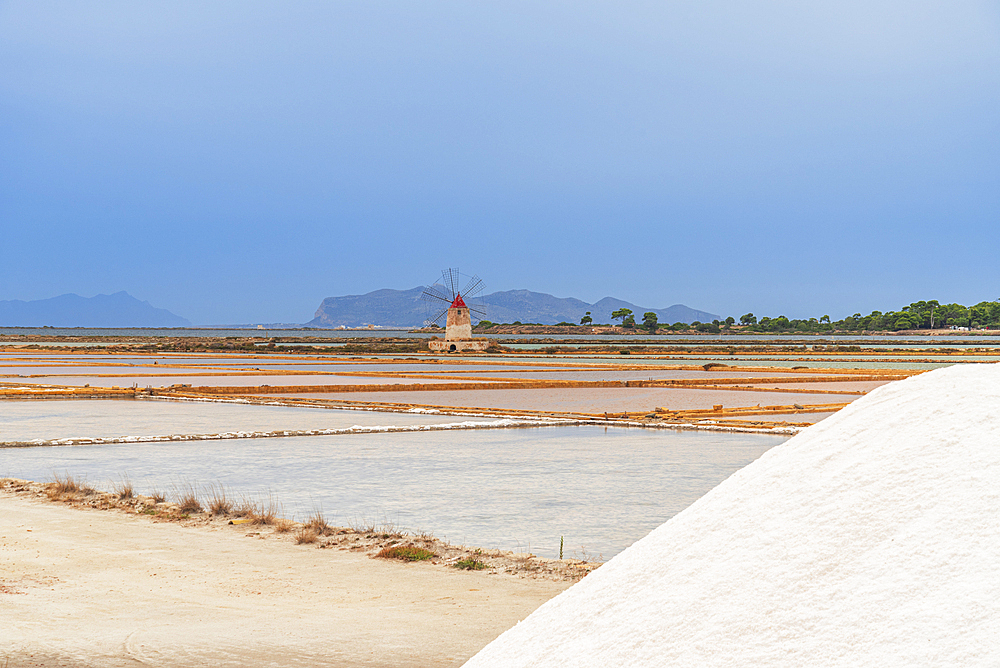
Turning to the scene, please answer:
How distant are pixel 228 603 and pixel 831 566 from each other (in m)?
4.17

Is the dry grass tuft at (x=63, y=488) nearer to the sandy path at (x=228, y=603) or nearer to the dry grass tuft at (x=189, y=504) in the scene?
the dry grass tuft at (x=189, y=504)

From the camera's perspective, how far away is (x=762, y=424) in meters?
15.7

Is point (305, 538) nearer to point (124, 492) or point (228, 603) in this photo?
point (228, 603)

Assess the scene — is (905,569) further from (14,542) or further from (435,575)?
(14,542)

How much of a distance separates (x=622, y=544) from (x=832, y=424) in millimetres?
4013

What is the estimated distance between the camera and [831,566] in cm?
193

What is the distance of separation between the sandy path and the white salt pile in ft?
7.39

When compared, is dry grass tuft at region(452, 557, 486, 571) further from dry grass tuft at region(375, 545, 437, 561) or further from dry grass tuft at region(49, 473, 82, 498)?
dry grass tuft at region(49, 473, 82, 498)

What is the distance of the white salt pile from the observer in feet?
5.70

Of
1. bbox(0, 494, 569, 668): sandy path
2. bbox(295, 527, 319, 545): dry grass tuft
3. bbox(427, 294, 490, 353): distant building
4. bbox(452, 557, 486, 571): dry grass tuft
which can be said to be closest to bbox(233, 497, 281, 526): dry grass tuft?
bbox(0, 494, 569, 668): sandy path

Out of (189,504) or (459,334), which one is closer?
(189,504)

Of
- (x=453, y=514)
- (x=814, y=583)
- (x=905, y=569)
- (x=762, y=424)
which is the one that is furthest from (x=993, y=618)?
(x=762, y=424)

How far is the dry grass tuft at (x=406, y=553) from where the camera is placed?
20.4ft

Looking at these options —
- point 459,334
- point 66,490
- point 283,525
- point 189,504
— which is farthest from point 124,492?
point 459,334
